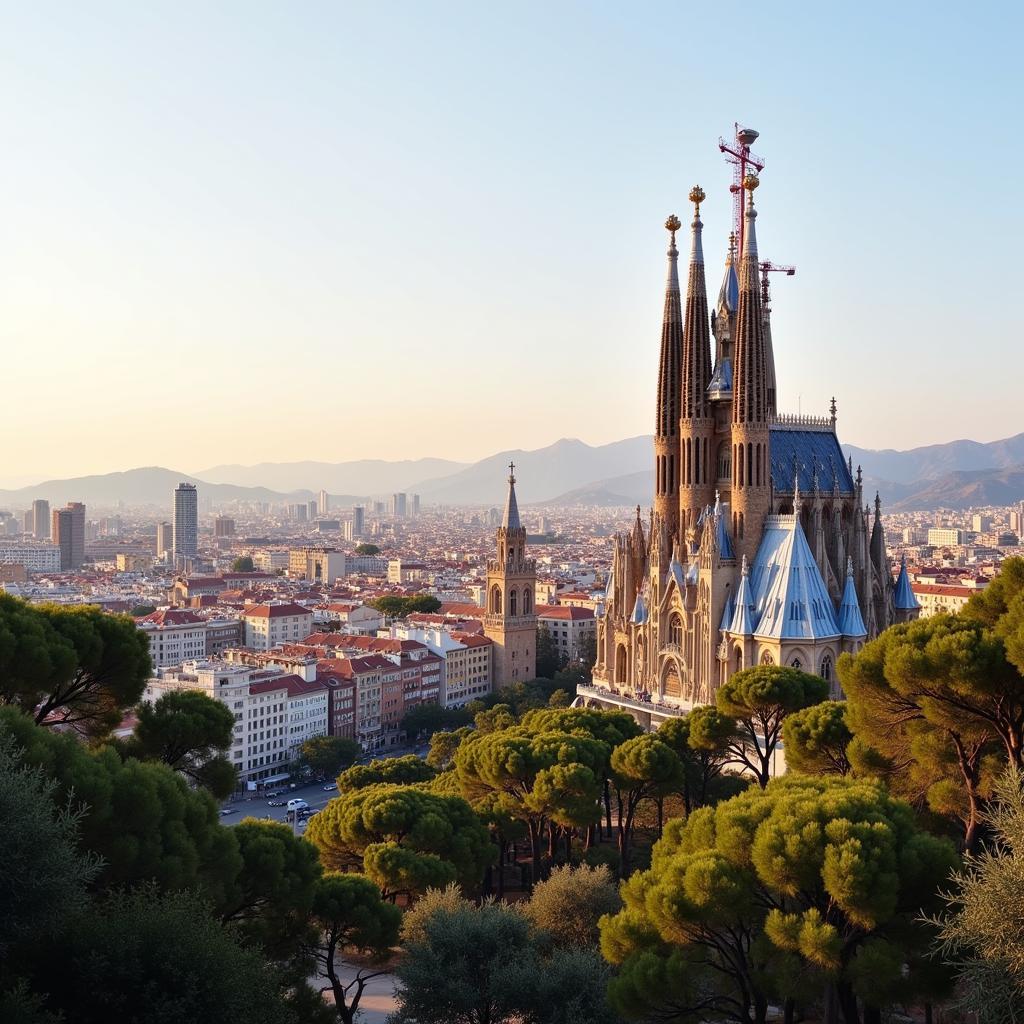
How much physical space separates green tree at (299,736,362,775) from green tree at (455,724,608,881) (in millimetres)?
26982

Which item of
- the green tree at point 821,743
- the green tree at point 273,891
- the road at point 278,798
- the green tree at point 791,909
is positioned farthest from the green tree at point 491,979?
the road at point 278,798

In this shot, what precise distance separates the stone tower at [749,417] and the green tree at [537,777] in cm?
1654

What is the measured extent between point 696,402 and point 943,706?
103 ft

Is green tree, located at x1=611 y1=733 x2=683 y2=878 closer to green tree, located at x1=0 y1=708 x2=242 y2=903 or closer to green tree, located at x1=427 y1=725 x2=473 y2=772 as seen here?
green tree, located at x1=0 y1=708 x2=242 y2=903

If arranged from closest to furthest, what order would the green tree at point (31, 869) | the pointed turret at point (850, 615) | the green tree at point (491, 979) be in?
the green tree at point (31, 869) < the green tree at point (491, 979) < the pointed turret at point (850, 615)

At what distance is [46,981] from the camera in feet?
46.9

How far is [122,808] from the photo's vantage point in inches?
675

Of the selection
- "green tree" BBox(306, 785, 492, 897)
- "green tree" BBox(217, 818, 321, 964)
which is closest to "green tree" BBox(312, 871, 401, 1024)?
"green tree" BBox(217, 818, 321, 964)

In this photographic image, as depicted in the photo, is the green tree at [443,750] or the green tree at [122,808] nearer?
the green tree at [122,808]

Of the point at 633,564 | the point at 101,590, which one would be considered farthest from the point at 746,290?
the point at 101,590

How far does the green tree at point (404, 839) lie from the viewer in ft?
88.4

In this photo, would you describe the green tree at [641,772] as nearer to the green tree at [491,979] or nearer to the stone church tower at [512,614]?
the green tree at [491,979]

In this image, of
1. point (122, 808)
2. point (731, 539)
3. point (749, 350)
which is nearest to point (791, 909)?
point (122, 808)

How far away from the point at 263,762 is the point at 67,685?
42838 mm
